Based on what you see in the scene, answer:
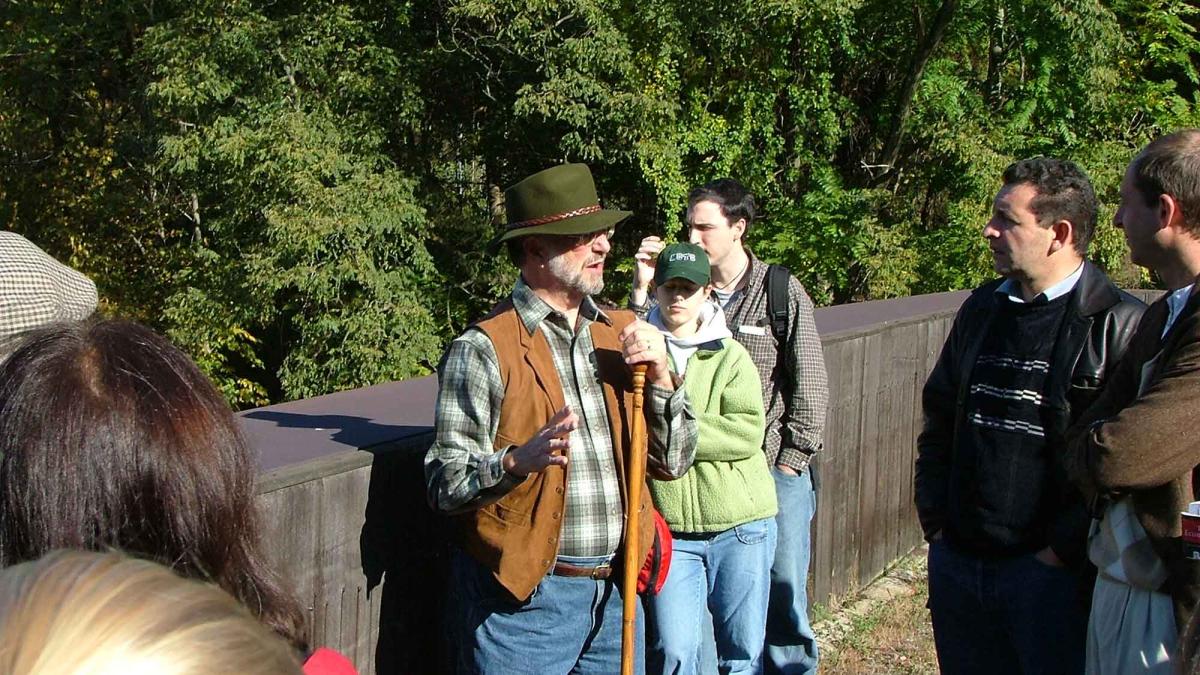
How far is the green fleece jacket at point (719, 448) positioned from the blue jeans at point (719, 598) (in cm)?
7

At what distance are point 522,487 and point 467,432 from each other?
0.63 feet

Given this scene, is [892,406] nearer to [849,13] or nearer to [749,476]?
[749,476]

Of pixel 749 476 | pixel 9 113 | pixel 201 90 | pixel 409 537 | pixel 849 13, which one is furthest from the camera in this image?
pixel 9 113

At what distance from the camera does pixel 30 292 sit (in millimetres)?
2154

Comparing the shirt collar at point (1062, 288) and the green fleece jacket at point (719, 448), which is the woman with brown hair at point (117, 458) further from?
the shirt collar at point (1062, 288)

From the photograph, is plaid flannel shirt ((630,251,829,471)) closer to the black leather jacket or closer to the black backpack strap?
the black backpack strap

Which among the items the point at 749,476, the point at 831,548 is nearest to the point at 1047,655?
the point at 749,476

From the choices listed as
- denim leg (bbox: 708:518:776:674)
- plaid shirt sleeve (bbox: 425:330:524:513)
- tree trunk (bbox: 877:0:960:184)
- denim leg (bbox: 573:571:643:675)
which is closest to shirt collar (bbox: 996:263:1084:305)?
denim leg (bbox: 708:518:776:674)

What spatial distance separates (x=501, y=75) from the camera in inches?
639

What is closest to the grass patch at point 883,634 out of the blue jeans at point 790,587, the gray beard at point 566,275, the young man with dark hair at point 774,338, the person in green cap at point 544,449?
the blue jeans at point 790,587

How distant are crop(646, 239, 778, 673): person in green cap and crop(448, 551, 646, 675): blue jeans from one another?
0.66m

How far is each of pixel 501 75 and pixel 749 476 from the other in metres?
12.8

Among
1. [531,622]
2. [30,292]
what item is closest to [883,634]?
[531,622]

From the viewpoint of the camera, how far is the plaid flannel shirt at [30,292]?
2.12 metres
